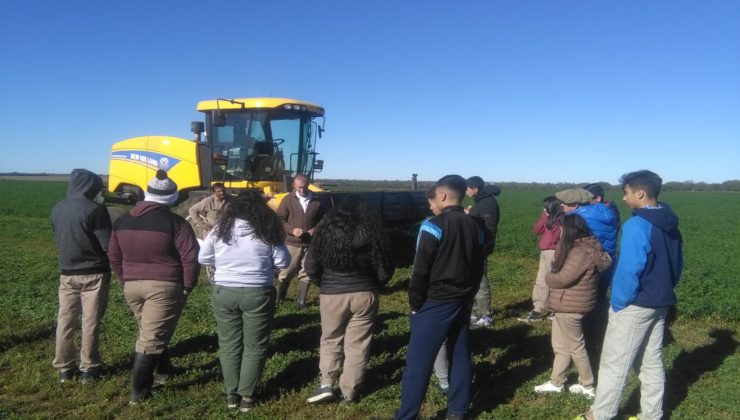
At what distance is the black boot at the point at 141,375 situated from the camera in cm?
416

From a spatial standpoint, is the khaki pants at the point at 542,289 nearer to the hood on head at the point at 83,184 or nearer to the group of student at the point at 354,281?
the group of student at the point at 354,281

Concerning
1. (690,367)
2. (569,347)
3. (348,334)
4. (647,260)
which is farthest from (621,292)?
(690,367)

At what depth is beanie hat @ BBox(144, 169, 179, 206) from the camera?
4.21 m

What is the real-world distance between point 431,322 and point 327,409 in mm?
1199

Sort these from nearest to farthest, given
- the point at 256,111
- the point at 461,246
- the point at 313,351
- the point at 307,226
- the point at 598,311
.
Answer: the point at 461,246 → the point at 598,311 → the point at 313,351 → the point at 307,226 → the point at 256,111

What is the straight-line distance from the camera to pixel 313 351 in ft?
18.1

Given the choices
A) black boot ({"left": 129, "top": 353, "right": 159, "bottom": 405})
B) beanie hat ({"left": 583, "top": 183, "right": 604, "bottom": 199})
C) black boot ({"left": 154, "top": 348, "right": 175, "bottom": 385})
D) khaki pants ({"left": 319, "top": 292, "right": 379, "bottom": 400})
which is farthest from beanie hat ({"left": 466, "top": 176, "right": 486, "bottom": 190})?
black boot ({"left": 129, "top": 353, "right": 159, "bottom": 405})

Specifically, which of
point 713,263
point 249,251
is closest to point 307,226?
point 249,251

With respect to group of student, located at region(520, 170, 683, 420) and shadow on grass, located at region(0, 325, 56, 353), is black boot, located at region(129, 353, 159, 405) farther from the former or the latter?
group of student, located at region(520, 170, 683, 420)

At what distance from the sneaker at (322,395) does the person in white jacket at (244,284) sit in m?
0.47

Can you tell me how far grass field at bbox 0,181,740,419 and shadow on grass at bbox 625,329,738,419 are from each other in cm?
1

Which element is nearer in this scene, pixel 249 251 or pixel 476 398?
pixel 249 251

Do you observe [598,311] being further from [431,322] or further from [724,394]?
[431,322]

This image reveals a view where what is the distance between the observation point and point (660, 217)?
361 cm
